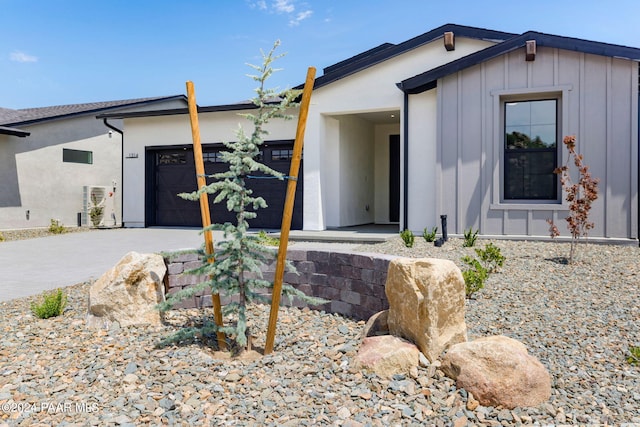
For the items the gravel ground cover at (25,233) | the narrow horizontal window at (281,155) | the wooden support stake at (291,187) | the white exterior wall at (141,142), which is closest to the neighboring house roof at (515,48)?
the narrow horizontal window at (281,155)

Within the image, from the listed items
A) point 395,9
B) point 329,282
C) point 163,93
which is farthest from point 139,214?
point 329,282

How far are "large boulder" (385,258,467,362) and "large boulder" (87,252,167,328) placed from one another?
203cm

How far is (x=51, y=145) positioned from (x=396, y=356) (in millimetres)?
14987

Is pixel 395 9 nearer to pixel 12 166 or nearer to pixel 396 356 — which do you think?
pixel 396 356

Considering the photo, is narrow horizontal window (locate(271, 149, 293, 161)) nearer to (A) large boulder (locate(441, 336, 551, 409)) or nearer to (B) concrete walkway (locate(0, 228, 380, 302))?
(B) concrete walkway (locate(0, 228, 380, 302))

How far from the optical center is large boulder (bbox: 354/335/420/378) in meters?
2.91

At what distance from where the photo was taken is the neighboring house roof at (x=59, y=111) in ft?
45.7

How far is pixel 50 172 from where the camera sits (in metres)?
14.5

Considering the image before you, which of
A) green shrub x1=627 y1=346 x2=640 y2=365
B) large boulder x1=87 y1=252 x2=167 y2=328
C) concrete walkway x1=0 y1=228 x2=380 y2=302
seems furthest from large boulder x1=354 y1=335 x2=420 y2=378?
concrete walkway x1=0 y1=228 x2=380 y2=302

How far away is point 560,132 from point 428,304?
→ 6.67 metres

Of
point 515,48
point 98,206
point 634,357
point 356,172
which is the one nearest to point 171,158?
point 98,206

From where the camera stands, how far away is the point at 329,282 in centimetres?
447

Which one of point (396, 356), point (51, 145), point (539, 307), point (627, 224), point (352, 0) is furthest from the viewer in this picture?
point (51, 145)

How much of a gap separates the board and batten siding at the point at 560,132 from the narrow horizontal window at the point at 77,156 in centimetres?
1212
